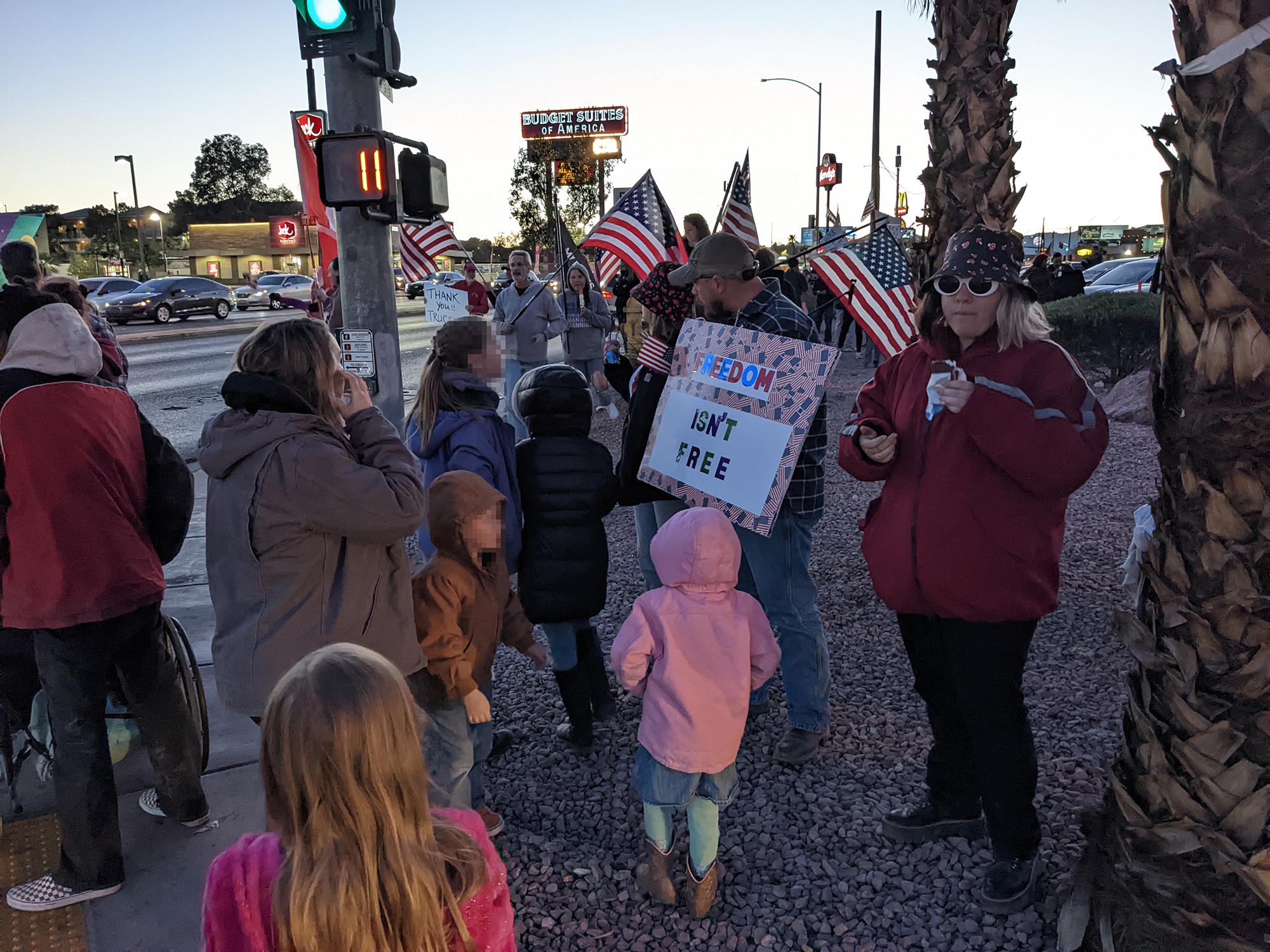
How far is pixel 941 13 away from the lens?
13.2 ft

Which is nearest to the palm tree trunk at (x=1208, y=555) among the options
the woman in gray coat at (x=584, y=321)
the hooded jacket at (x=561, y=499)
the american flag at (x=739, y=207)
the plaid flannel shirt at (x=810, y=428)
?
the plaid flannel shirt at (x=810, y=428)

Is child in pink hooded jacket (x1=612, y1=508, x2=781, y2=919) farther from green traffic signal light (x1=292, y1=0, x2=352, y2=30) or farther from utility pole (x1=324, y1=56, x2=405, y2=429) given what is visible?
green traffic signal light (x1=292, y1=0, x2=352, y2=30)

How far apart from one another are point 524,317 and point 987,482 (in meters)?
7.40

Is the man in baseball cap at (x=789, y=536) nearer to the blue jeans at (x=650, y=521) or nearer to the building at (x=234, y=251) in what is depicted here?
the blue jeans at (x=650, y=521)

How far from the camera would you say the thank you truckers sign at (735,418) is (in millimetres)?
3400

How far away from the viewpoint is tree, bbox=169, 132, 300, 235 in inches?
4166

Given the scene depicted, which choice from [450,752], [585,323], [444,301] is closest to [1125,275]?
[585,323]

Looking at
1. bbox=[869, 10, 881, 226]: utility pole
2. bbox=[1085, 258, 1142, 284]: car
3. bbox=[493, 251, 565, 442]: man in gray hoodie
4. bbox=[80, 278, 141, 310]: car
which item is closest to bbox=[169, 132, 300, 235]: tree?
bbox=[80, 278, 141, 310]: car

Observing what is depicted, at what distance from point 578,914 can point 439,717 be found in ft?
2.47

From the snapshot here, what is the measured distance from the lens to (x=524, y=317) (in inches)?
372

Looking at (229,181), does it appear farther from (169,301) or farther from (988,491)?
(988,491)

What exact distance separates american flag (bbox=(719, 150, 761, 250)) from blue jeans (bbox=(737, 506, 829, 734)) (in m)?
2.86

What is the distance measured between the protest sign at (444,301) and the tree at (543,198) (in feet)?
122

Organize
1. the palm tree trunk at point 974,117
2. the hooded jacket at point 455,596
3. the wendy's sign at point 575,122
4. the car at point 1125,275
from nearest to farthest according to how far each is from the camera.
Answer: the hooded jacket at point 455,596
the palm tree trunk at point 974,117
the car at point 1125,275
the wendy's sign at point 575,122
